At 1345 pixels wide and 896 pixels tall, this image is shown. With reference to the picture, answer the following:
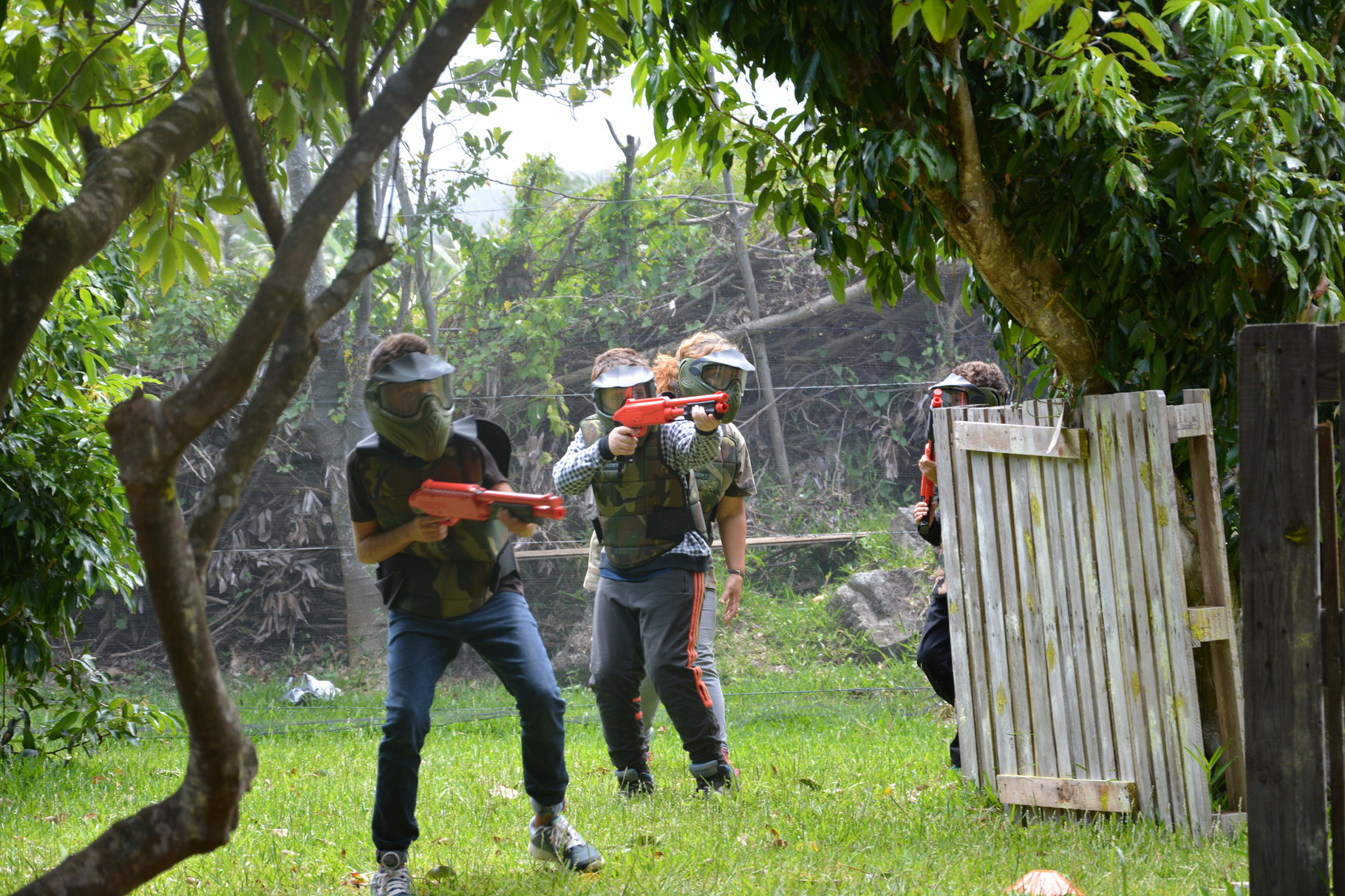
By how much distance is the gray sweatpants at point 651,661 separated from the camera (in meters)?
4.46

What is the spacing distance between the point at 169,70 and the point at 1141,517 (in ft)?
11.4

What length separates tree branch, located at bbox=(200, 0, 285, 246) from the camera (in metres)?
1.86

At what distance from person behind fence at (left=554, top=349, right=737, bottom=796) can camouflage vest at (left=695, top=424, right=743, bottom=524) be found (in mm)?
119

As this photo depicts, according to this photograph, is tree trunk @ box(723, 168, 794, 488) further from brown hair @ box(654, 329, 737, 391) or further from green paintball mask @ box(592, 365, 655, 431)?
green paintball mask @ box(592, 365, 655, 431)

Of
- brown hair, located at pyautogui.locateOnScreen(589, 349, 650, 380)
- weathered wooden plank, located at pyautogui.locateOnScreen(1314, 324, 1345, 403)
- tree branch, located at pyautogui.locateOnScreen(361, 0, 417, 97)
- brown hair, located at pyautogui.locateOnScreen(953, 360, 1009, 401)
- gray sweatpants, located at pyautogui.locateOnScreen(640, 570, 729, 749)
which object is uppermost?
tree branch, located at pyautogui.locateOnScreen(361, 0, 417, 97)

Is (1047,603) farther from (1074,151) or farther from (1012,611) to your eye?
(1074,151)

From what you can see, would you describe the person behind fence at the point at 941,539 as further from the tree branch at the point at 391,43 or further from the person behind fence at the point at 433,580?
the tree branch at the point at 391,43

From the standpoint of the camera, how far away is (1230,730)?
3762 millimetres

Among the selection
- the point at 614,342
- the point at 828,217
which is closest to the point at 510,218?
the point at 614,342

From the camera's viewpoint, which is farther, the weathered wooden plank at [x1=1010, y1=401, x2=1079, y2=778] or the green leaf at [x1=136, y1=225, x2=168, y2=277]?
the weathered wooden plank at [x1=1010, y1=401, x2=1079, y2=778]

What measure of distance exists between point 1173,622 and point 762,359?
261 inches

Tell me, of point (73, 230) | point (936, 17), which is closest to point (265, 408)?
point (73, 230)

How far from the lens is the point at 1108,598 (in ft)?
12.7

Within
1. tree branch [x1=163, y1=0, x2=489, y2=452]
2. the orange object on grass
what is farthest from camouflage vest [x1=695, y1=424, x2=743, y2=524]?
tree branch [x1=163, y1=0, x2=489, y2=452]
